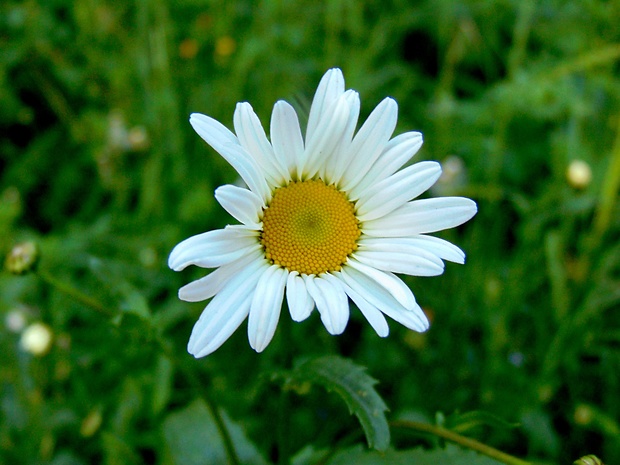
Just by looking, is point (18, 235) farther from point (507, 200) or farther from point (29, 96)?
point (507, 200)

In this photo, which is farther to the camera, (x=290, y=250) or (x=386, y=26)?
(x=386, y=26)

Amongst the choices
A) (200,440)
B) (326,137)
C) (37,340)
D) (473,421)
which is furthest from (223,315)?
(37,340)

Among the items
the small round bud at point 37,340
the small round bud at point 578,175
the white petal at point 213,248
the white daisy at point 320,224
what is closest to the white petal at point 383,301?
the white daisy at point 320,224

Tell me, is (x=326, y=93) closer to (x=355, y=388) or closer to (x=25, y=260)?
(x=355, y=388)

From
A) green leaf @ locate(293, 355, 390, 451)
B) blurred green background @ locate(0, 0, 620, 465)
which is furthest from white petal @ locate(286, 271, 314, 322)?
blurred green background @ locate(0, 0, 620, 465)

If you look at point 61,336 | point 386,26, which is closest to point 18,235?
point 61,336

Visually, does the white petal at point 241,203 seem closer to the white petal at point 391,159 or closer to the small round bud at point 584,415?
the white petal at point 391,159
